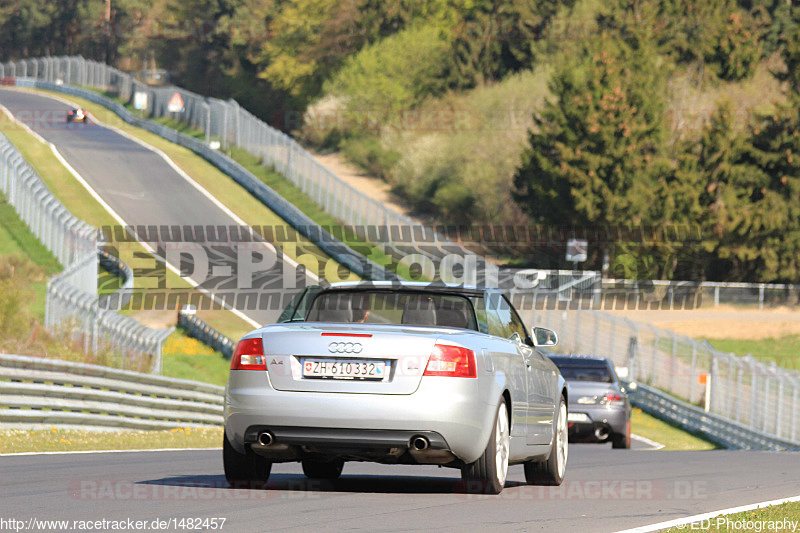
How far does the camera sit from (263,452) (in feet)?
33.4

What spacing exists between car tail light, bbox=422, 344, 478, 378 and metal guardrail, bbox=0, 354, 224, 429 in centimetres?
852

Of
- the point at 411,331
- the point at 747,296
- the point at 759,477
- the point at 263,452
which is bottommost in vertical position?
the point at 747,296

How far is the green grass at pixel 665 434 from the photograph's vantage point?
29489mm

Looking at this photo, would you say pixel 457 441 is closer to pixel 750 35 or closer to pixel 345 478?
pixel 345 478

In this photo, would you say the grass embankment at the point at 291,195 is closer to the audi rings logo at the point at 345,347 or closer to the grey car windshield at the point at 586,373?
the grey car windshield at the point at 586,373

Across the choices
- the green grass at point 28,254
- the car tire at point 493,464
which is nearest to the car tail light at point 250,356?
the car tire at point 493,464

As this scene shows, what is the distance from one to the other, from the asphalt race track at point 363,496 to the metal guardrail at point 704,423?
14208 mm

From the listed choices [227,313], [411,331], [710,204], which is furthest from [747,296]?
[411,331]

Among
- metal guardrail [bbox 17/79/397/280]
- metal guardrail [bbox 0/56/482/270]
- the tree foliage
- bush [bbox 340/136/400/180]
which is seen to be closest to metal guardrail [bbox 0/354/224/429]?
metal guardrail [bbox 17/79/397/280]

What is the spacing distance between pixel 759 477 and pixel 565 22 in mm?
76284

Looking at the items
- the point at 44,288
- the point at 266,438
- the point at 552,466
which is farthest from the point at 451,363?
the point at 44,288

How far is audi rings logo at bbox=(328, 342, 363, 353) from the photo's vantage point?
9.87 metres

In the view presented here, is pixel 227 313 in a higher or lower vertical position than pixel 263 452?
lower

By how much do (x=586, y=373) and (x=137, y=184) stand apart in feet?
132
